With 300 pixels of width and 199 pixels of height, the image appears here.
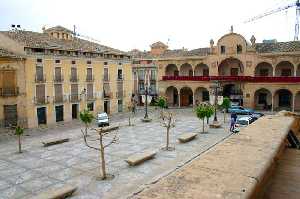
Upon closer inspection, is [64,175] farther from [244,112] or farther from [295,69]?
[295,69]

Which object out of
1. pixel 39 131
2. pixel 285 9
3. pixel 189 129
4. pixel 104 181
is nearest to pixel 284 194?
pixel 104 181

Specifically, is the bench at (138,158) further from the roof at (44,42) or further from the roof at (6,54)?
the roof at (44,42)

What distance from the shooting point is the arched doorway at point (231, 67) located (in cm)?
4450

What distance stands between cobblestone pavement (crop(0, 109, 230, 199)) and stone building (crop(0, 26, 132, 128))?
4.96 meters

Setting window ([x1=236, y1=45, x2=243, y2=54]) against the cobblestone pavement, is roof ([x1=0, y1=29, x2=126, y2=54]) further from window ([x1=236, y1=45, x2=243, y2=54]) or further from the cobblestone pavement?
window ([x1=236, y1=45, x2=243, y2=54])

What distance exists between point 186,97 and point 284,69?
15075 mm

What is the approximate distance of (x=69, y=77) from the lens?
3591cm

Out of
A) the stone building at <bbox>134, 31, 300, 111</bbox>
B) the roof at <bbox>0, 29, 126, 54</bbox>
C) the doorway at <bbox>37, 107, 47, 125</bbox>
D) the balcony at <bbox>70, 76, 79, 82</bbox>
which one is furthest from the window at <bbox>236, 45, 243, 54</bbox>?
the doorway at <bbox>37, 107, 47, 125</bbox>

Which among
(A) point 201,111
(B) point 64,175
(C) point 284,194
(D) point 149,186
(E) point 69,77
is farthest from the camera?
(E) point 69,77

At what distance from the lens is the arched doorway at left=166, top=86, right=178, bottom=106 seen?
49281 millimetres

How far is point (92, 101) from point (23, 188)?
1001 inches

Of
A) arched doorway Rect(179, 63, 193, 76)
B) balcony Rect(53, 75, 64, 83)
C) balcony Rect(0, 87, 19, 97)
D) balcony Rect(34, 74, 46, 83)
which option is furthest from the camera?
arched doorway Rect(179, 63, 193, 76)

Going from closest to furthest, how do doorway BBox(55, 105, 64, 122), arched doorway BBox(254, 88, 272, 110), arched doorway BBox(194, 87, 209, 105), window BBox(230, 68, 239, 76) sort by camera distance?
1. doorway BBox(55, 105, 64, 122)
2. arched doorway BBox(254, 88, 272, 110)
3. window BBox(230, 68, 239, 76)
4. arched doorway BBox(194, 87, 209, 105)

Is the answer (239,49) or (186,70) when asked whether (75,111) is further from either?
(239,49)
